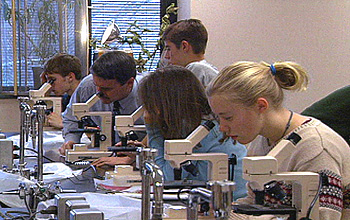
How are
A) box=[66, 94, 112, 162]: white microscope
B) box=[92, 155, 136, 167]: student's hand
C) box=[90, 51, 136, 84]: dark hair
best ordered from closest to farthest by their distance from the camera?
1. box=[92, 155, 136, 167]: student's hand
2. box=[66, 94, 112, 162]: white microscope
3. box=[90, 51, 136, 84]: dark hair

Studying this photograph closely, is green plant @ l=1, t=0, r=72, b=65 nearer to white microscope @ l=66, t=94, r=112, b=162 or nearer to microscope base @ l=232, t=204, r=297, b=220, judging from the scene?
white microscope @ l=66, t=94, r=112, b=162

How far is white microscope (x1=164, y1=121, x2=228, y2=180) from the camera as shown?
6.72 ft

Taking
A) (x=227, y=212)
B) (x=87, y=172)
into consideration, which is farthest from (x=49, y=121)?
(x=227, y=212)

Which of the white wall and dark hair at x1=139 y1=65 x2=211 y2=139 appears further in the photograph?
the white wall

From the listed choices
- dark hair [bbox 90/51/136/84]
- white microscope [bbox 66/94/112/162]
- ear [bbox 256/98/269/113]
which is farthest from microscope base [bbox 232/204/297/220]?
dark hair [bbox 90/51/136/84]

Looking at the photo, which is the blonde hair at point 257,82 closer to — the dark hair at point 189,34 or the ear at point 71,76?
the dark hair at point 189,34

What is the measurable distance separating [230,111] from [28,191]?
0.66m

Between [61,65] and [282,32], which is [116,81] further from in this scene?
[282,32]

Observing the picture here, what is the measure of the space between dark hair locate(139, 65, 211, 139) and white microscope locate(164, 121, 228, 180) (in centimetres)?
43

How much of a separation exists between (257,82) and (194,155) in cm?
31

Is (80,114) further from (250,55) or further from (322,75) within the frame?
(322,75)

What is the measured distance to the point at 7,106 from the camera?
19.1 ft

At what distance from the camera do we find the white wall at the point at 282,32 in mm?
5258

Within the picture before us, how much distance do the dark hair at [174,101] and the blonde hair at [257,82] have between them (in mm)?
558
